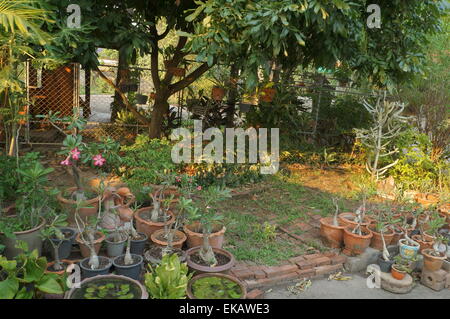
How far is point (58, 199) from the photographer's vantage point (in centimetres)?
388

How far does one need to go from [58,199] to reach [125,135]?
412 centimetres

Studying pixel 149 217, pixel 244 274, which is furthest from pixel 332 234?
pixel 149 217

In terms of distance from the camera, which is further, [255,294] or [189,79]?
[189,79]

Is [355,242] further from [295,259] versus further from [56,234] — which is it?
[56,234]

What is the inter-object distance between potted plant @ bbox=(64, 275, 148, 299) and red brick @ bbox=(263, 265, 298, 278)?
124 cm

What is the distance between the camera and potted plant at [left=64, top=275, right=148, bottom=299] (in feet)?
8.74

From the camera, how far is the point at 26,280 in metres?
2.59

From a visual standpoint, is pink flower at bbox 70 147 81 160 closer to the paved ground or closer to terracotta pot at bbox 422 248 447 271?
the paved ground

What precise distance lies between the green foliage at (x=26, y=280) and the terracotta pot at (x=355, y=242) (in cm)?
271

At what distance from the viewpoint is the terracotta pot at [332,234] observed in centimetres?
421

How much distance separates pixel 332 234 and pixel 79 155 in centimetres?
262

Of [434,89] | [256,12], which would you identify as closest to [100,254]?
[256,12]

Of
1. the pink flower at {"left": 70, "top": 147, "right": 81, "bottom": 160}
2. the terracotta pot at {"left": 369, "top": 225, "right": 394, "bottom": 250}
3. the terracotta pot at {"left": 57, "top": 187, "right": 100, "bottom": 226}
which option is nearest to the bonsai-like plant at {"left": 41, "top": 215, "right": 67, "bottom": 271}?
the pink flower at {"left": 70, "top": 147, "right": 81, "bottom": 160}

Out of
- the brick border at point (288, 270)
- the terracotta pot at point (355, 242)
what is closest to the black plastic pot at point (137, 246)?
the brick border at point (288, 270)
